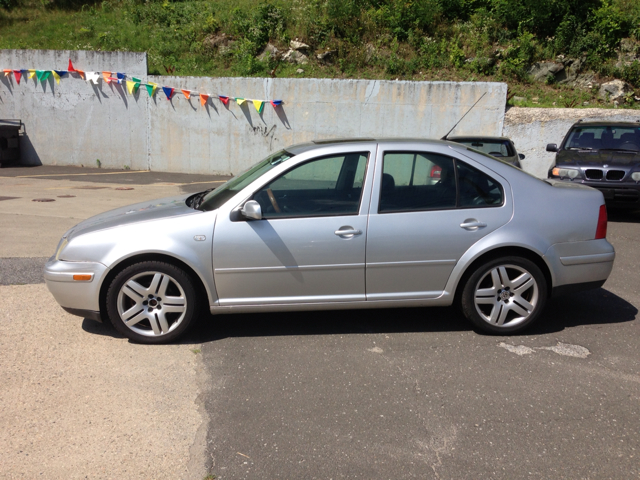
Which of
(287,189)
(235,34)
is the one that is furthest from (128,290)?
(235,34)

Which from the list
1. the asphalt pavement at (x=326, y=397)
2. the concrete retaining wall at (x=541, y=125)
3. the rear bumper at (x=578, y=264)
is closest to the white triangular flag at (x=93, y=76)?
the concrete retaining wall at (x=541, y=125)

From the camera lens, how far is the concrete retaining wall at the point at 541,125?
15.5 m

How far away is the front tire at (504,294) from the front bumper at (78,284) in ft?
9.53

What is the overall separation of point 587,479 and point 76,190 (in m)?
12.5

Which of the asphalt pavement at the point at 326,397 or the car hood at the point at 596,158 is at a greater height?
the car hood at the point at 596,158

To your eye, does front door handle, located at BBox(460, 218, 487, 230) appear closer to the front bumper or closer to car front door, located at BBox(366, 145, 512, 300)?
car front door, located at BBox(366, 145, 512, 300)

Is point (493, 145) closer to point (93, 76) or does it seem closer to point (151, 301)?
point (151, 301)

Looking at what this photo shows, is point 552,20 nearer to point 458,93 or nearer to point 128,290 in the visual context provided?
point 458,93

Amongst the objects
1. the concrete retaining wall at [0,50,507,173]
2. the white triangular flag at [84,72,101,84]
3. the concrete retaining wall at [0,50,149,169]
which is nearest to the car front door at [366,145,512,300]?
the concrete retaining wall at [0,50,507,173]

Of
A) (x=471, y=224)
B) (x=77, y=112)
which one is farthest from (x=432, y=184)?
(x=77, y=112)

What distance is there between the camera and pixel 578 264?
481cm

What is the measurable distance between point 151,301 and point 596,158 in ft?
28.9

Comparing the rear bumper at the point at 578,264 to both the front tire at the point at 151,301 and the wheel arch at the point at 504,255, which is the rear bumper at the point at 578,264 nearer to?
the wheel arch at the point at 504,255

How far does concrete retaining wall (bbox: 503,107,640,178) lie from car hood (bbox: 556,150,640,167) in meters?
4.93
